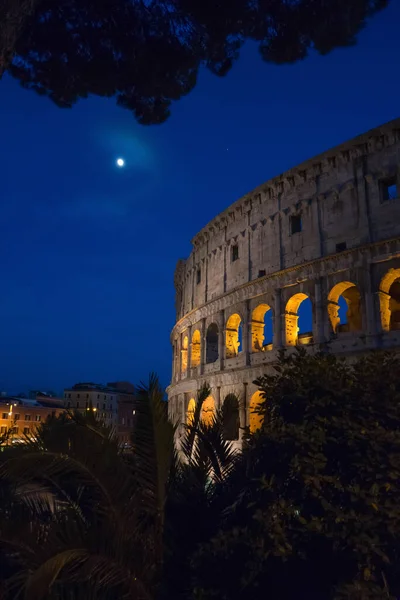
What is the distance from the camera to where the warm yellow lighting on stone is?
19.7 meters

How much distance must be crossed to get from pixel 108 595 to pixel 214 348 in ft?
77.0

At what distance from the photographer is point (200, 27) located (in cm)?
1073

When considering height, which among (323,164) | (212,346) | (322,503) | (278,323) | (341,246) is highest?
(323,164)

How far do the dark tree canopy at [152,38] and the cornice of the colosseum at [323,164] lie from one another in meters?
7.37

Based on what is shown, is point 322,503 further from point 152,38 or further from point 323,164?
point 323,164

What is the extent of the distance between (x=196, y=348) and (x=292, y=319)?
28.9ft

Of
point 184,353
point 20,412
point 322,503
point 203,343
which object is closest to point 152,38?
point 322,503

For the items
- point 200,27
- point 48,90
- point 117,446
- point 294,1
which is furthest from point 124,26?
point 117,446

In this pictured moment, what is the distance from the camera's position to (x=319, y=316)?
18297 millimetres

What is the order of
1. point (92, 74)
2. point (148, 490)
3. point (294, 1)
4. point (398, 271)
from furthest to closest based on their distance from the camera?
1. point (398, 271)
2. point (92, 74)
3. point (294, 1)
4. point (148, 490)

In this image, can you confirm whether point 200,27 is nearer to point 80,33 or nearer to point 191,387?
point 80,33

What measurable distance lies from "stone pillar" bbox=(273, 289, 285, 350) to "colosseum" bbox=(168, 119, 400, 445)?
0.14ft

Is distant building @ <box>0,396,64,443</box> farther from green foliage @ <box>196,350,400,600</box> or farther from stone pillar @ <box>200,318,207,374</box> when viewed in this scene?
green foliage @ <box>196,350,400,600</box>

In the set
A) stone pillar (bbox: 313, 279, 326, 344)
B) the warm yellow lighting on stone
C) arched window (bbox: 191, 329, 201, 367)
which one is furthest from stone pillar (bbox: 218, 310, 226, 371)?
stone pillar (bbox: 313, 279, 326, 344)
